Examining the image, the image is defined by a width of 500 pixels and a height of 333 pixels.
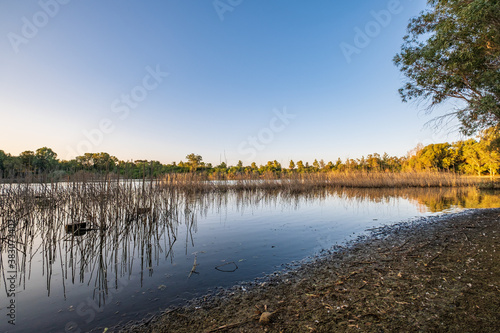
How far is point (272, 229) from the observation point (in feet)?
23.4

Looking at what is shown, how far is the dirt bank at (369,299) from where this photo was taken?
7.21 ft

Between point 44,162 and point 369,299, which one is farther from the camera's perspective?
point 44,162

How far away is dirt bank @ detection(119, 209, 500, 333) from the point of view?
2197 millimetres

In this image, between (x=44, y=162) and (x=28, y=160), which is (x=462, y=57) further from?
(x=44, y=162)

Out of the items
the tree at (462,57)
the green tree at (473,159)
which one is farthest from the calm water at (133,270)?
the green tree at (473,159)

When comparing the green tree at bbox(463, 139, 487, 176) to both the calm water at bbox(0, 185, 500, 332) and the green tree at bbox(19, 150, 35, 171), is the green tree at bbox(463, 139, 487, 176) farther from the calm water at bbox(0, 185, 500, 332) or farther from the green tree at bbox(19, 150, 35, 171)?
the green tree at bbox(19, 150, 35, 171)

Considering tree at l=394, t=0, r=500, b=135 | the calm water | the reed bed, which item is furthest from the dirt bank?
the reed bed

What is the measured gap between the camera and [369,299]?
2.64m

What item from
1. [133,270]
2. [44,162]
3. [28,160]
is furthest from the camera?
[44,162]

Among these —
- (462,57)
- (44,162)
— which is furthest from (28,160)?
(462,57)

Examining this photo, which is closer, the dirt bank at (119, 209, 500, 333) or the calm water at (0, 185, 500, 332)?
the dirt bank at (119, 209, 500, 333)

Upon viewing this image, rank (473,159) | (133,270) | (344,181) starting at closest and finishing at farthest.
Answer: (133,270) < (344,181) < (473,159)

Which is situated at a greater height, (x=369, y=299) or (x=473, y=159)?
(x=473, y=159)

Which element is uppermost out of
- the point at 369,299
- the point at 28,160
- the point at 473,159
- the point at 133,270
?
the point at 28,160
